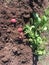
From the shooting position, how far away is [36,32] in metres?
3.74

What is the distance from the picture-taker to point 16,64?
11.8ft

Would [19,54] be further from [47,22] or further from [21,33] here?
[47,22]

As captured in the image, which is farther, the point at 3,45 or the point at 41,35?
the point at 41,35

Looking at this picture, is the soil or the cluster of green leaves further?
the cluster of green leaves

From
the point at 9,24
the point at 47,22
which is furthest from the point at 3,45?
the point at 47,22

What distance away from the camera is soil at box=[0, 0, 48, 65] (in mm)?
3596

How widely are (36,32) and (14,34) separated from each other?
1.10 ft

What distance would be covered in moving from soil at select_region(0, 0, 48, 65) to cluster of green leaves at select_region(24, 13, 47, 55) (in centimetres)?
8

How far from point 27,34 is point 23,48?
0.73 ft

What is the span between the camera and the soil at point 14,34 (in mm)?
3596

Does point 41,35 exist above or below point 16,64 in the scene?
above

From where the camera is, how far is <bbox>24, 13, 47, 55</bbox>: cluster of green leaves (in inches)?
146

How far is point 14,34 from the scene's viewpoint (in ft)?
12.1

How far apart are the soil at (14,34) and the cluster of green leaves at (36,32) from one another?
0.25ft
